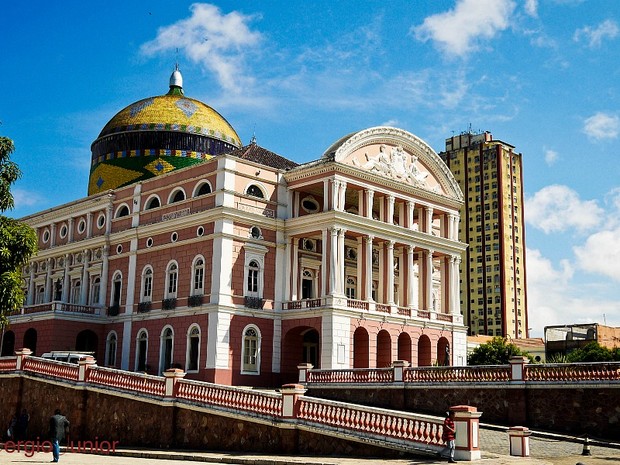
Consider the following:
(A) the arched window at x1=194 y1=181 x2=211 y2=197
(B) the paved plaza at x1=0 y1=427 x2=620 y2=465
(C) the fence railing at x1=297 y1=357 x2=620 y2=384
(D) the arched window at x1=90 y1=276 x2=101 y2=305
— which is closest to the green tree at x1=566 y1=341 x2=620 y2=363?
(C) the fence railing at x1=297 y1=357 x2=620 y2=384

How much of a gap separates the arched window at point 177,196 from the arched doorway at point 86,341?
28.1 feet

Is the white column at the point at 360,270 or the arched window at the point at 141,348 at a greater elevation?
the white column at the point at 360,270

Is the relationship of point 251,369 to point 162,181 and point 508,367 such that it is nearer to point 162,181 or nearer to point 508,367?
point 162,181

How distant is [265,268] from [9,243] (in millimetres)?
12850

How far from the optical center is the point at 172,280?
37.0m

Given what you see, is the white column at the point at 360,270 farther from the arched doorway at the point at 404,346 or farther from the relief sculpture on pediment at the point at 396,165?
the relief sculpture on pediment at the point at 396,165

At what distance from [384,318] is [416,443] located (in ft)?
60.7

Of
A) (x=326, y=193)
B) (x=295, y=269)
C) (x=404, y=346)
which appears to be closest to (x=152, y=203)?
(x=295, y=269)

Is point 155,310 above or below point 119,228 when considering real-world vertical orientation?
below

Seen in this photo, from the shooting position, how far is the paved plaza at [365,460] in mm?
16859

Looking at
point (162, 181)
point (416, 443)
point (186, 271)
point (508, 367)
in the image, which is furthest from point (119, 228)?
point (416, 443)

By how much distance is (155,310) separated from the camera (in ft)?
123

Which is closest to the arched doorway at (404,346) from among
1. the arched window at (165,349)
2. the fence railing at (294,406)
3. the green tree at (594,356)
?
the fence railing at (294,406)

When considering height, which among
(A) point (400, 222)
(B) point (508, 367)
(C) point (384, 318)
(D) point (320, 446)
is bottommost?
(D) point (320, 446)
